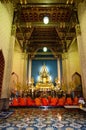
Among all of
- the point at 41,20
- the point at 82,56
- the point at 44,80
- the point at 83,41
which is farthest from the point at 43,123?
the point at 44,80

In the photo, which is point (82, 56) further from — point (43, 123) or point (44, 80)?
point (44, 80)

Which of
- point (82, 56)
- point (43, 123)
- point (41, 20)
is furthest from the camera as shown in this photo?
point (41, 20)

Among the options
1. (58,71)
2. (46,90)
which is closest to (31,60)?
(58,71)

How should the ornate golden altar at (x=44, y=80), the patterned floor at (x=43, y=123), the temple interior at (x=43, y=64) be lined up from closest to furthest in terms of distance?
the patterned floor at (x=43, y=123) → the temple interior at (x=43, y=64) → the ornate golden altar at (x=44, y=80)

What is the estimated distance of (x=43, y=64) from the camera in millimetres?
19234

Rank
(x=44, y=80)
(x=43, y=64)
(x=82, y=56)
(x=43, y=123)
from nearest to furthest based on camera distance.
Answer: (x=43, y=123)
(x=82, y=56)
(x=44, y=80)
(x=43, y=64)

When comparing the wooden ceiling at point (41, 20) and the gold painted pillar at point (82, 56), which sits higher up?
the wooden ceiling at point (41, 20)

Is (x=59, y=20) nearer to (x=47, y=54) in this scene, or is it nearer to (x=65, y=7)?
(x=65, y=7)

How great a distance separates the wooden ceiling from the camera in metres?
9.41

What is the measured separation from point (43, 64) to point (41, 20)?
27.8 ft

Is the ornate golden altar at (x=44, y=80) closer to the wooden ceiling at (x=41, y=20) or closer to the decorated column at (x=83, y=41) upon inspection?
the wooden ceiling at (x=41, y=20)

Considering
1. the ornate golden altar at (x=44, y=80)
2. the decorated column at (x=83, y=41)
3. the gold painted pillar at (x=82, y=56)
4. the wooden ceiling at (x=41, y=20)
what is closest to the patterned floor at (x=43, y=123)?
the gold painted pillar at (x=82, y=56)

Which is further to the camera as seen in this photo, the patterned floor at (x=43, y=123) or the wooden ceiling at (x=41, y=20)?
the wooden ceiling at (x=41, y=20)

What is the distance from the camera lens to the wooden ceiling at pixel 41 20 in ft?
30.9
